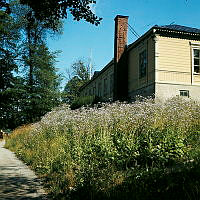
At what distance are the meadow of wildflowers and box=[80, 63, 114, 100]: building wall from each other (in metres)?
16.0

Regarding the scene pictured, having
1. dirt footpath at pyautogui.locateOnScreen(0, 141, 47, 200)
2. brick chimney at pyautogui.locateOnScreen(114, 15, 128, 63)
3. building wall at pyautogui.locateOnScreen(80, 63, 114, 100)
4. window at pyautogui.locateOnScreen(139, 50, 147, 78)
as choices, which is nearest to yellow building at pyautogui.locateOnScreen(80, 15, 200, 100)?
window at pyautogui.locateOnScreen(139, 50, 147, 78)

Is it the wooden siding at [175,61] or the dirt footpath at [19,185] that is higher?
the wooden siding at [175,61]

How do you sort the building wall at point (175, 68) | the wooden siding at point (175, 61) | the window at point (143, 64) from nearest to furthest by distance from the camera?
1. the building wall at point (175, 68)
2. the wooden siding at point (175, 61)
3. the window at point (143, 64)

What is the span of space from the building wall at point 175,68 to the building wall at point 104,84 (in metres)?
7.17

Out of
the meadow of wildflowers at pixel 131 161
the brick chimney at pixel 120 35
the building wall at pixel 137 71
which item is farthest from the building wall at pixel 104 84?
the meadow of wildflowers at pixel 131 161

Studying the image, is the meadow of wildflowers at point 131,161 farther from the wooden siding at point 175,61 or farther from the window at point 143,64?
the window at point 143,64

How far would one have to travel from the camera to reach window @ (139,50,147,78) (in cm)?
1842

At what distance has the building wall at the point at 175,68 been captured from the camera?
1659 centimetres

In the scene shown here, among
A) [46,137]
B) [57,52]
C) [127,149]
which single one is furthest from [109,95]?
[127,149]

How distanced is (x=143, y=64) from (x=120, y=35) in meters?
3.73

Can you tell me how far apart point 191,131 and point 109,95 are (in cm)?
1844

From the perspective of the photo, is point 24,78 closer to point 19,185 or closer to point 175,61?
point 175,61

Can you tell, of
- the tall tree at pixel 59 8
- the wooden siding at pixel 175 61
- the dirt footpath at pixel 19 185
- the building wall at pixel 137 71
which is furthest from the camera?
the building wall at pixel 137 71

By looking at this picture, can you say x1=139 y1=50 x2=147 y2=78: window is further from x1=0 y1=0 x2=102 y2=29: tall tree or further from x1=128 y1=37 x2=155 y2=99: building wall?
x1=0 y1=0 x2=102 y2=29: tall tree
